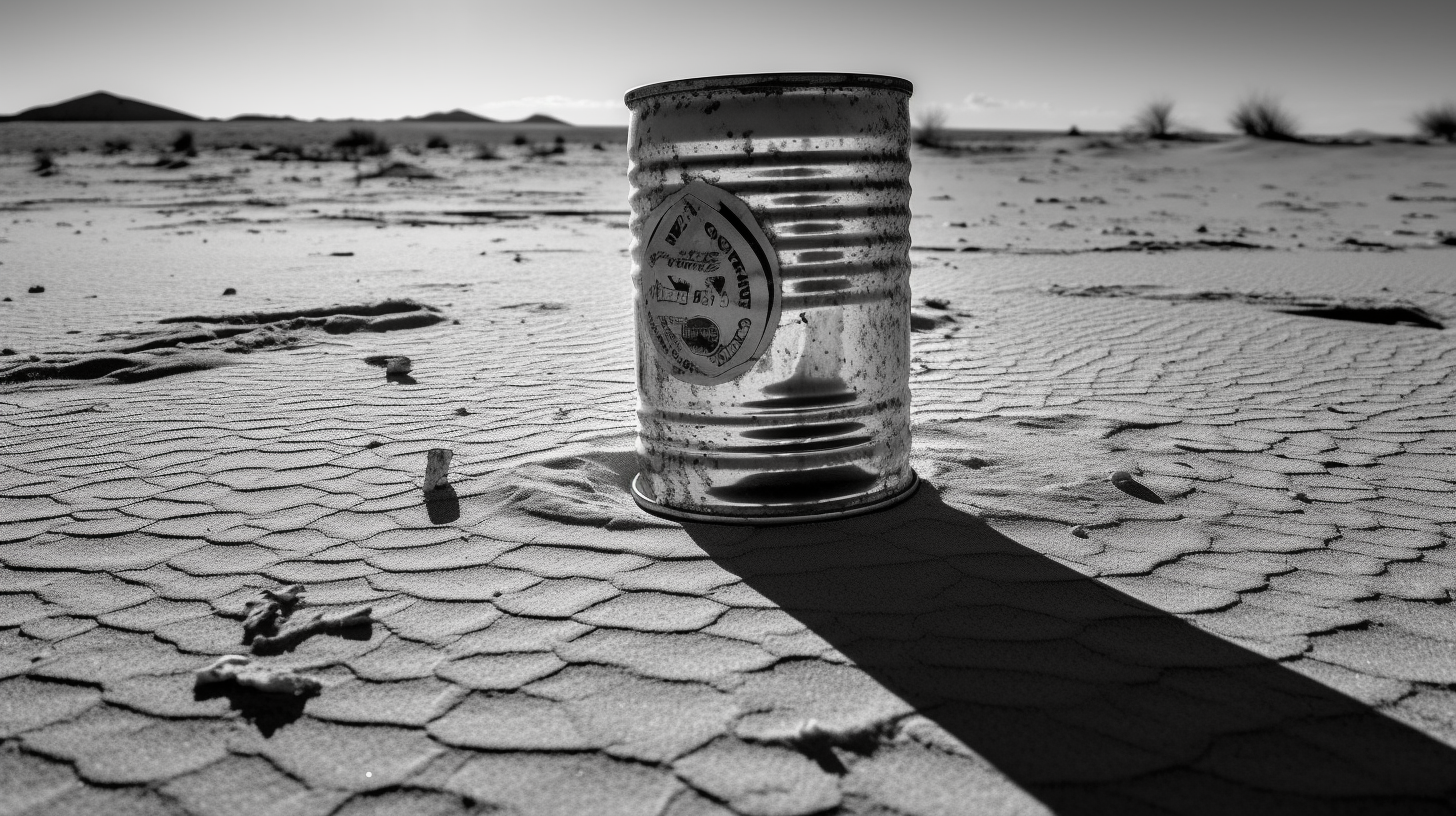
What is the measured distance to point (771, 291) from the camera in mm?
1991

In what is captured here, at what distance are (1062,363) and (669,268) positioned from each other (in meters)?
2.41

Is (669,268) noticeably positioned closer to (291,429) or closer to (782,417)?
(782,417)

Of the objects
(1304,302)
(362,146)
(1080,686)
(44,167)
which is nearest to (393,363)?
(1080,686)

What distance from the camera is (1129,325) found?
484cm

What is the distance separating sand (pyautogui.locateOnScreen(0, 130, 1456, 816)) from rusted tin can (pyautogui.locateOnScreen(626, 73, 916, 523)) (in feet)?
0.43

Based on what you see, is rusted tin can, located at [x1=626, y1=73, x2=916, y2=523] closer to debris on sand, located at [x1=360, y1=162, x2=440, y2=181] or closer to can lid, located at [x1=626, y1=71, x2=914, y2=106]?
can lid, located at [x1=626, y1=71, x2=914, y2=106]

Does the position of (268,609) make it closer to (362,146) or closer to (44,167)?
(44,167)

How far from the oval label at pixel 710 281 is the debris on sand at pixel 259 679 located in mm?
953

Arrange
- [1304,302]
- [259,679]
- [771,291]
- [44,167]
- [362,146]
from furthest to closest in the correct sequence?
[362,146]
[44,167]
[1304,302]
[771,291]
[259,679]

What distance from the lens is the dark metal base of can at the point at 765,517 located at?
7.04 feet

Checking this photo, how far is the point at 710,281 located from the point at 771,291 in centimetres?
12

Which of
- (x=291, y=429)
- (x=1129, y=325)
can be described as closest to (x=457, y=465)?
(x=291, y=429)

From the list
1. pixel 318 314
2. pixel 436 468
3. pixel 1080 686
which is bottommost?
pixel 1080 686

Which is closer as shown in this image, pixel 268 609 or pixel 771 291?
pixel 268 609
